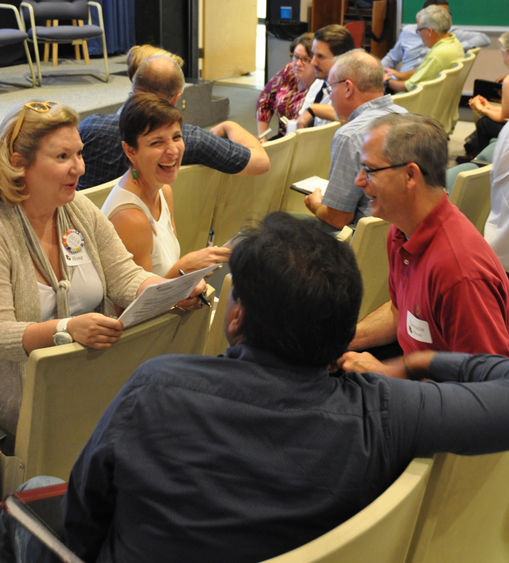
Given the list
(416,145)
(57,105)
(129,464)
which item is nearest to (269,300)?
(129,464)

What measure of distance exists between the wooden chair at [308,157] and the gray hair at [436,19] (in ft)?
11.0

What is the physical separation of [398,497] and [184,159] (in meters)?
2.23

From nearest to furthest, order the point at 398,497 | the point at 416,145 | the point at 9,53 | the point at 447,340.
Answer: the point at 398,497, the point at 447,340, the point at 416,145, the point at 9,53

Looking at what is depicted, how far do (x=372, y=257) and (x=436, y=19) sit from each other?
503 cm

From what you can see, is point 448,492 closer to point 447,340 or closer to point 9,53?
point 447,340

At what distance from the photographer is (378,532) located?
916 millimetres

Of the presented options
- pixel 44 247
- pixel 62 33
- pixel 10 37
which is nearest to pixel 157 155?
pixel 44 247

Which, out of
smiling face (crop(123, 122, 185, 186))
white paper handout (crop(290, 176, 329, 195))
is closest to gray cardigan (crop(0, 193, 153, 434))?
smiling face (crop(123, 122, 185, 186))

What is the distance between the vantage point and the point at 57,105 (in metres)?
1.97

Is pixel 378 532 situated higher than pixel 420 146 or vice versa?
pixel 420 146

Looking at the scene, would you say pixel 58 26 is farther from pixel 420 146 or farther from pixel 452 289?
pixel 452 289

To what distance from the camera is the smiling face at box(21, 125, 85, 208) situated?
1.90 meters

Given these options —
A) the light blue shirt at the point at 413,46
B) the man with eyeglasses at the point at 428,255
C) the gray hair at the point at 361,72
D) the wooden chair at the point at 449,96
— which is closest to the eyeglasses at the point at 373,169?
the man with eyeglasses at the point at 428,255

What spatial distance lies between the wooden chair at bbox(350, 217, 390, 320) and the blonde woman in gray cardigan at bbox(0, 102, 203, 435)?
2.34 ft
